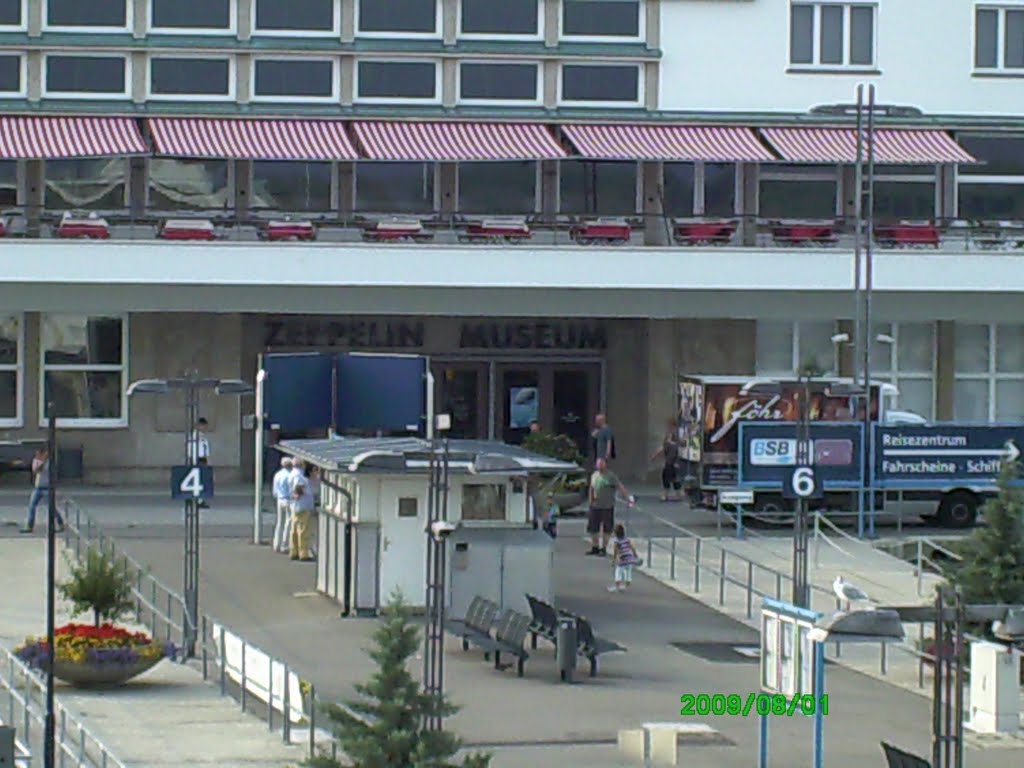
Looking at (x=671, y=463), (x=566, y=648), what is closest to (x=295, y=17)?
(x=671, y=463)

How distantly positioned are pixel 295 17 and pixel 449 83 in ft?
11.2

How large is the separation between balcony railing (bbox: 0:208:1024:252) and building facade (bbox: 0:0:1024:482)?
0.32 feet

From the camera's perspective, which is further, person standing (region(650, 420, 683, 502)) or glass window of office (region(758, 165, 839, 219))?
glass window of office (region(758, 165, 839, 219))

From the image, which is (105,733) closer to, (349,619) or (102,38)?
(349,619)

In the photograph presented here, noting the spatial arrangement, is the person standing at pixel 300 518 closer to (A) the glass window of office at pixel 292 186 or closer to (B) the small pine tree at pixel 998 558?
(B) the small pine tree at pixel 998 558

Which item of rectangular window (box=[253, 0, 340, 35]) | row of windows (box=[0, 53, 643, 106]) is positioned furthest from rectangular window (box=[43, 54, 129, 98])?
rectangular window (box=[253, 0, 340, 35])

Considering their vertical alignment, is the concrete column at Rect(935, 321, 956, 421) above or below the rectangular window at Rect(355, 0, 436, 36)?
below

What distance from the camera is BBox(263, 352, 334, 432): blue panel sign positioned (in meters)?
40.0

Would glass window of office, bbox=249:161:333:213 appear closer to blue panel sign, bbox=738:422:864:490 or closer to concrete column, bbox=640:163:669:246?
concrete column, bbox=640:163:669:246

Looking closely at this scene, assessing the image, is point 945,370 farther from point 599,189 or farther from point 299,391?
point 299,391

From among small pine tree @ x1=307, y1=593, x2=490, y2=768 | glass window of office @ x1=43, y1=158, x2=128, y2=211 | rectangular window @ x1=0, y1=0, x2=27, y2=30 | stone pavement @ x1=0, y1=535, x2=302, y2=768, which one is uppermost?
rectangular window @ x1=0, y1=0, x2=27, y2=30

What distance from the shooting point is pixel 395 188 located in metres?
47.8

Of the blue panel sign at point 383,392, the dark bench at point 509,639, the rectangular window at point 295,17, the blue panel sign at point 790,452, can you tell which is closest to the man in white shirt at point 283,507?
the blue panel sign at point 383,392
